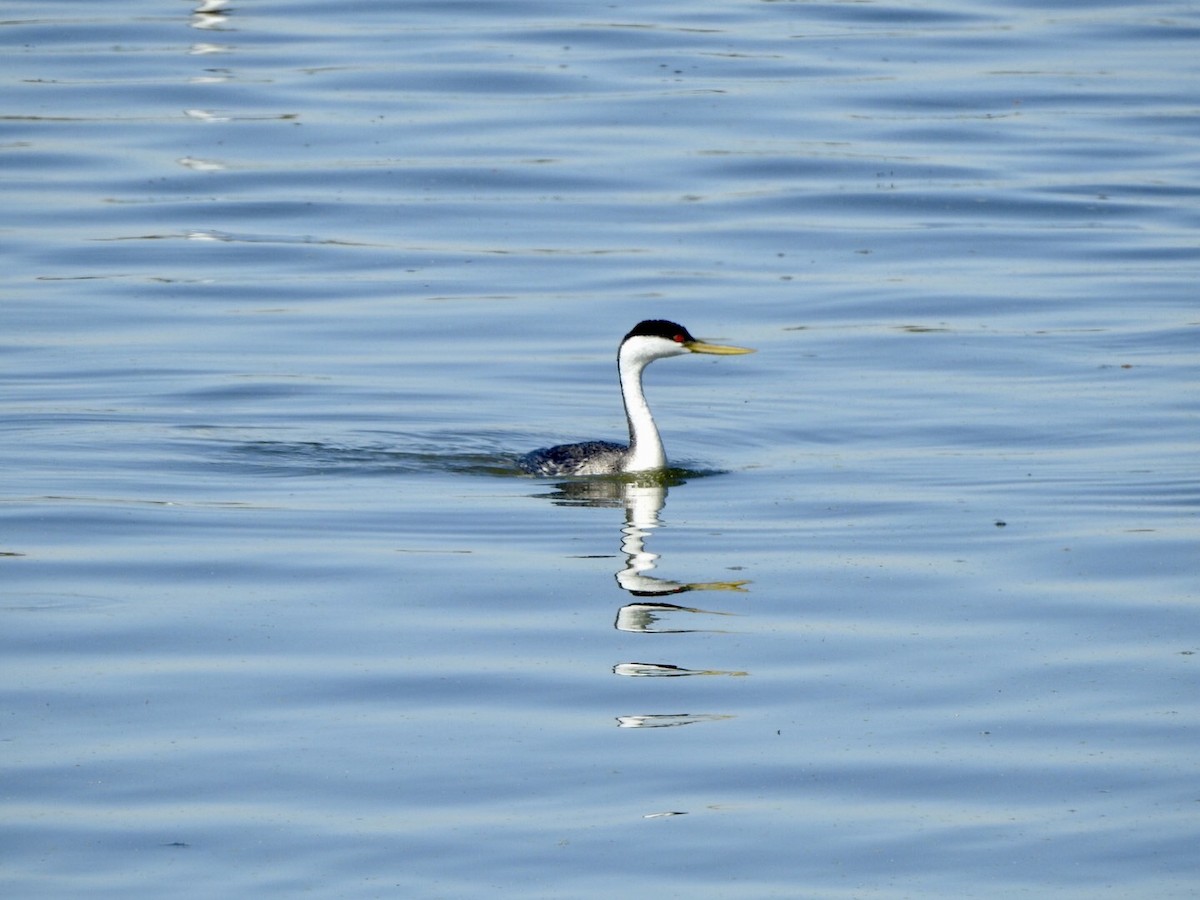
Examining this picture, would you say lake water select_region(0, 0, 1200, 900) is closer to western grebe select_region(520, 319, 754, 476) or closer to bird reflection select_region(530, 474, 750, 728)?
bird reflection select_region(530, 474, 750, 728)

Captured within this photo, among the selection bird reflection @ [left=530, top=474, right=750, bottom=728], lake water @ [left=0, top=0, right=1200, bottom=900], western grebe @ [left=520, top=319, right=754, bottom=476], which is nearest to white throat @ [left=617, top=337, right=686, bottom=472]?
western grebe @ [left=520, top=319, right=754, bottom=476]

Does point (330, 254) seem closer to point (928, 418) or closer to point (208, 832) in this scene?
point (928, 418)

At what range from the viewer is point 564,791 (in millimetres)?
7918

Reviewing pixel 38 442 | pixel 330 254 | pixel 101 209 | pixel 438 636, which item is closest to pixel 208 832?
pixel 438 636

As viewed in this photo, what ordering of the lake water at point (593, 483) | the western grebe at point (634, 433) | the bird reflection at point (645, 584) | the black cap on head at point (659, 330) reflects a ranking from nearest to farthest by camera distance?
the lake water at point (593, 483), the bird reflection at point (645, 584), the western grebe at point (634, 433), the black cap on head at point (659, 330)

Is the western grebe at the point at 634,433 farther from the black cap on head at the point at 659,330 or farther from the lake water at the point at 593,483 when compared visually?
the lake water at the point at 593,483

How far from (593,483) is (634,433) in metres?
0.48

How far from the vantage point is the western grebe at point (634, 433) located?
538 inches

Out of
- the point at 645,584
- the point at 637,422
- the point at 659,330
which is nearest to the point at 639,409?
the point at 637,422

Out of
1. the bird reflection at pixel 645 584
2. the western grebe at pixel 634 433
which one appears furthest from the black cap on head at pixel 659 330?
the bird reflection at pixel 645 584

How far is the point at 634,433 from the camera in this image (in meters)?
13.9

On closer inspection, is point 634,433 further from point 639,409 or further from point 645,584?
point 645,584

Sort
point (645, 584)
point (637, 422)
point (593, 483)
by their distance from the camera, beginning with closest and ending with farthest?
point (645, 584) → point (593, 483) → point (637, 422)

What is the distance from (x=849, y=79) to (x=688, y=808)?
22.2 meters
